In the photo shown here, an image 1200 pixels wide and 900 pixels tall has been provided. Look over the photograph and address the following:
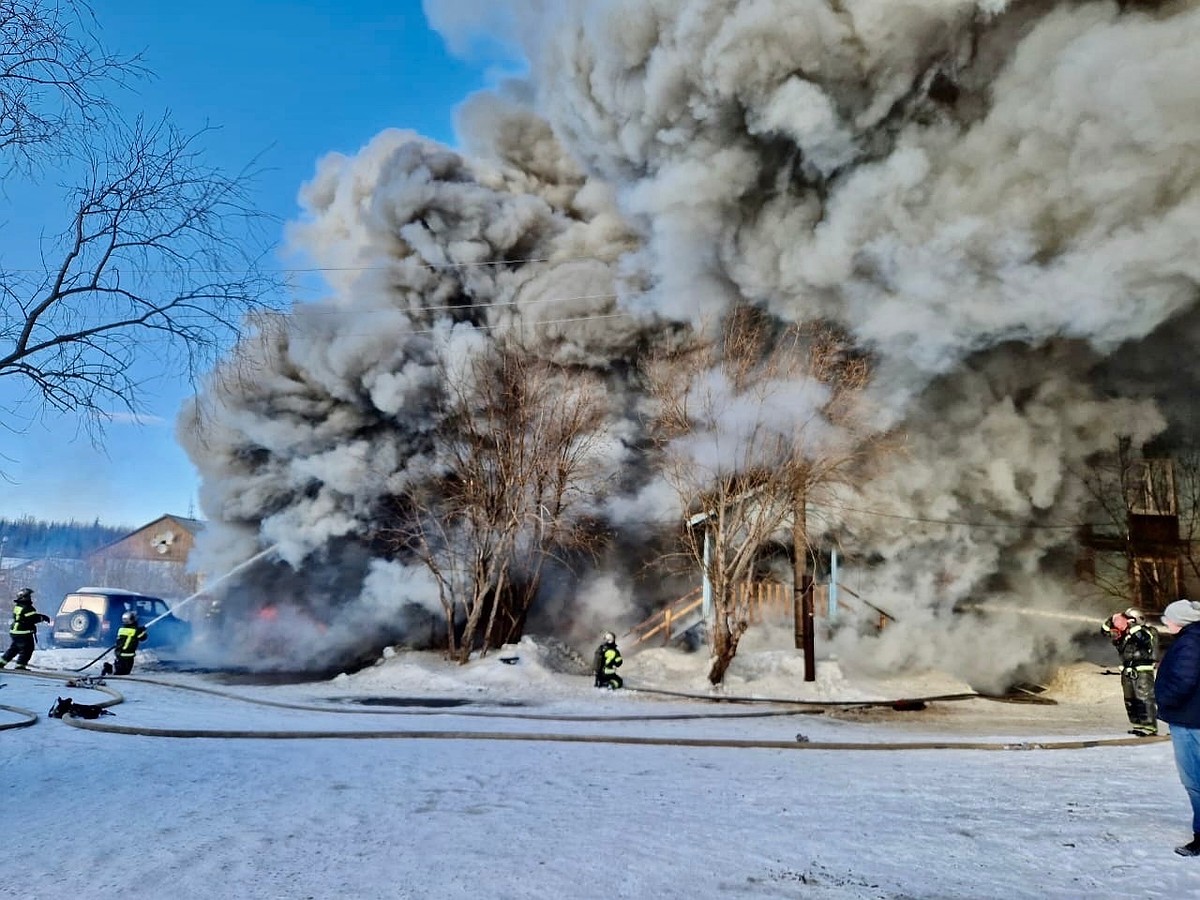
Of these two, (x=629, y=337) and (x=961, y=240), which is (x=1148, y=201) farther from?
(x=629, y=337)

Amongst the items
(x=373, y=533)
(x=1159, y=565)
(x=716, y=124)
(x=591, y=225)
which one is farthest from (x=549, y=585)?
(x=1159, y=565)

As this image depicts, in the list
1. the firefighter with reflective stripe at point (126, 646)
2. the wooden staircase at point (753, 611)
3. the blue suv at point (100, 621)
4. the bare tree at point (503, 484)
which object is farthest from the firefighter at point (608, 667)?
the blue suv at point (100, 621)

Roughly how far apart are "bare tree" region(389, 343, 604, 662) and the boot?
1374 cm

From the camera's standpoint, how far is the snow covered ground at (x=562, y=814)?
10.5 ft

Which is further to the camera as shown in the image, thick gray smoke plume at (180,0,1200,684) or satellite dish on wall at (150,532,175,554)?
satellite dish on wall at (150,532,175,554)

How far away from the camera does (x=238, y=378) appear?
5031 mm

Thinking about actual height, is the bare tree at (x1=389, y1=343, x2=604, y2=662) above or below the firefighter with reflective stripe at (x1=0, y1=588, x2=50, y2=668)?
above

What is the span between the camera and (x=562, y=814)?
432 cm

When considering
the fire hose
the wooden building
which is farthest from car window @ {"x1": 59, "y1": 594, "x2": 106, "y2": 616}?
the wooden building

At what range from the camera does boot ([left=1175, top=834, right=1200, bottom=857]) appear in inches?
140

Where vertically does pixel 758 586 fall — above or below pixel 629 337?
below

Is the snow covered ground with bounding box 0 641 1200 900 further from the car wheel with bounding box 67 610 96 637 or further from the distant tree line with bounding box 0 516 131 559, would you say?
the distant tree line with bounding box 0 516 131 559

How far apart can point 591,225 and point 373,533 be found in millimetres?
10086

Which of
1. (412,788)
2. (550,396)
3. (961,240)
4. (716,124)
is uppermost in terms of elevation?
(716,124)
